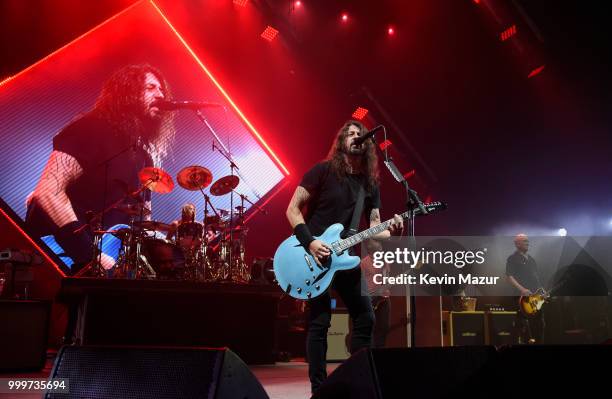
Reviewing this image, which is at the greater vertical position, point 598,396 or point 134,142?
point 134,142

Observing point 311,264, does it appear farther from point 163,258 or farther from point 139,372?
point 163,258

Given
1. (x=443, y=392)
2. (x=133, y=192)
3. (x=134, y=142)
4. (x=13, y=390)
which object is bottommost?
(x=13, y=390)

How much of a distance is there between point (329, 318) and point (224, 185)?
211 inches

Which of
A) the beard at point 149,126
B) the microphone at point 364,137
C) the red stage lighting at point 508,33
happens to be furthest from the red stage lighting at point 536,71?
the microphone at point 364,137

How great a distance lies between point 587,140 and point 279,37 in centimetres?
580

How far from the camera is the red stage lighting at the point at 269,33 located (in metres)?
9.59

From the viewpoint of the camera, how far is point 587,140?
861 cm

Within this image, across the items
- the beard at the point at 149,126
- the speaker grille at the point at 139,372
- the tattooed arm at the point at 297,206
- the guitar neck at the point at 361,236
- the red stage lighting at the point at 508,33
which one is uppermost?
the red stage lighting at the point at 508,33

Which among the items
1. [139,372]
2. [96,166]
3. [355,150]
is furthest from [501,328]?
[139,372]

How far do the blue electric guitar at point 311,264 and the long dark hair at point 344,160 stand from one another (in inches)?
15.5

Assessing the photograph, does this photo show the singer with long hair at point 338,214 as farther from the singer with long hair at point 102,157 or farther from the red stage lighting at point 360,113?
the red stage lighting at point 360,113

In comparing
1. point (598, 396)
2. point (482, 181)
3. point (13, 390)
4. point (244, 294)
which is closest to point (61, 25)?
point (244, 294)

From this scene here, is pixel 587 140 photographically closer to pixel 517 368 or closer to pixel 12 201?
pixel 517 368

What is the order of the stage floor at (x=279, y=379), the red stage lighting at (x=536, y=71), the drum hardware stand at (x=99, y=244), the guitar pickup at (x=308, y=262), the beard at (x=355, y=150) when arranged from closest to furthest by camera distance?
the guitar pickup at (x=308, y=262)
the beard at (x=355, y=150)
the stage floor at (x=279, y=379)
the drum hardware stand at (x=99, y=244)
the red stage lighting at (x=536, y=71)
